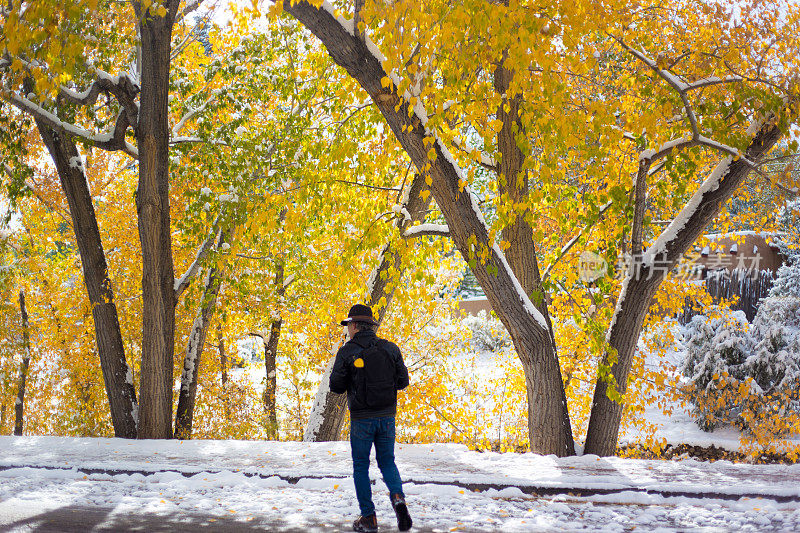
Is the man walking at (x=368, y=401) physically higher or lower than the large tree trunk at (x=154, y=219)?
lower

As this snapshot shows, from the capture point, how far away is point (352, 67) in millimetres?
6512

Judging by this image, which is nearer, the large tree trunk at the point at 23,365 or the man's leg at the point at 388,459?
the man's leg at the point at 388,459

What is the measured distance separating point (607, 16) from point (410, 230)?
11.2 ft

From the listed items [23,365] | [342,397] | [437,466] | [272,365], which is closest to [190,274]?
[342,397]

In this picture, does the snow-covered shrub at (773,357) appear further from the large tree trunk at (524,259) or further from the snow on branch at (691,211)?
the large tree trunk at (524,259)

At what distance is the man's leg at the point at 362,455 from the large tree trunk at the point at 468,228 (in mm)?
2603

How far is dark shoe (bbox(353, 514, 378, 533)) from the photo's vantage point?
15.3ft

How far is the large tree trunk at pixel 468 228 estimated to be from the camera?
21.1 ft

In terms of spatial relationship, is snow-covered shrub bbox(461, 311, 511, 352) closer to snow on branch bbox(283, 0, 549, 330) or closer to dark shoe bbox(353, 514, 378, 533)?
snow on branch bbox(283, 0, 549, 330)

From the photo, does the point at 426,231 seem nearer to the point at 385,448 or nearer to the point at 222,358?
the point at 385,448

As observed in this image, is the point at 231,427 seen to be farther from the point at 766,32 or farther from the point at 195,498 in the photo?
the point at 766,32

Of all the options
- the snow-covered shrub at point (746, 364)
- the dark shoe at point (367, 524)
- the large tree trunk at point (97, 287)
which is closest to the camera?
the dark shoe at point (367, 524)

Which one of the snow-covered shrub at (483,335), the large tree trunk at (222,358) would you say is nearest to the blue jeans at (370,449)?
A: the large tree trunk at (222,358)

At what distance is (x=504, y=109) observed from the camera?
20.5 feet
